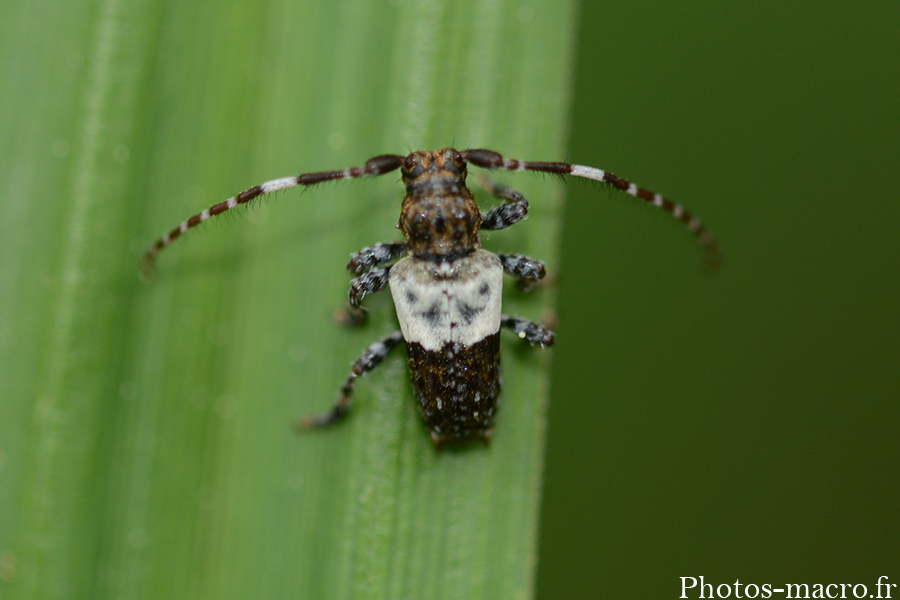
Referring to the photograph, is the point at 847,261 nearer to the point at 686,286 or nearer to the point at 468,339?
the point at 686,286

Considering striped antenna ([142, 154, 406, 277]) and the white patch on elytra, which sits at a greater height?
striped antenna ([142, 154, 406, 277])

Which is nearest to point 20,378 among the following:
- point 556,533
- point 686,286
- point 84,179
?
point 84,179

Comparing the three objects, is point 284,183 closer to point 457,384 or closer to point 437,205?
point 437,205

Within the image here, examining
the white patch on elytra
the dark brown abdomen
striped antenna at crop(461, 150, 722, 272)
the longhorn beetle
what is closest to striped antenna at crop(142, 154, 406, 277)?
the longhorn beetle

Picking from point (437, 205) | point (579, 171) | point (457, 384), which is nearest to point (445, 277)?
point (437, 205)

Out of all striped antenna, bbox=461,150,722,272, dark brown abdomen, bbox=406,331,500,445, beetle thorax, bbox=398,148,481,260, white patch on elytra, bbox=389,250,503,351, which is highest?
striped antenna, bbox=461,150,722,272

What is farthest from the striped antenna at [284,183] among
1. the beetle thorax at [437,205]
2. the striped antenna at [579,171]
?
the striped antenna at [579,171]

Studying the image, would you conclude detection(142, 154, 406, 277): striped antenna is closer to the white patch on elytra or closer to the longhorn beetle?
the longhorn beetle
